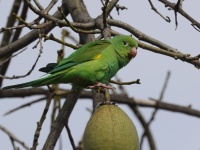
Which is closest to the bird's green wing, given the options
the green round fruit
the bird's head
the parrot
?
the parrot

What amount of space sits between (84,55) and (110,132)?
844 mm

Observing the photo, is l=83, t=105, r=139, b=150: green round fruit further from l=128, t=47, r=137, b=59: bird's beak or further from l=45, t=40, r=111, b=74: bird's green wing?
l=128, t=47, r=137, b=59: bird's beak

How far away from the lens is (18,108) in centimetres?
502

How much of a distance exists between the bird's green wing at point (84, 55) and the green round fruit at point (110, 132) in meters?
0.63

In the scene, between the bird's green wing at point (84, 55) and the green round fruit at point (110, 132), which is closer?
the green round fruit at point (110, 132)

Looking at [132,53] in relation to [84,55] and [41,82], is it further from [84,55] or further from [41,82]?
[41,82]

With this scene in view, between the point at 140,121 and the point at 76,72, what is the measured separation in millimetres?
1697

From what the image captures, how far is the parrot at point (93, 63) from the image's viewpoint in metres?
3.86

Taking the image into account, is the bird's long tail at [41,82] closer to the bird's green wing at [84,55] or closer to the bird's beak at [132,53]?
the bird's green wing at [84,55]

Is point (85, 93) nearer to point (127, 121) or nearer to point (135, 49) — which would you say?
point (135, 49)

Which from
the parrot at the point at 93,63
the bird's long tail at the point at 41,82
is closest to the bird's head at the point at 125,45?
the parrot at the point at 93,63

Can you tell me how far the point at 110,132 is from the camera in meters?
3.21

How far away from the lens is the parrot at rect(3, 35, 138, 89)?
3.86 metres

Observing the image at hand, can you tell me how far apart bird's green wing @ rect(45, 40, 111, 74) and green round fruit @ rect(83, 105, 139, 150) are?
24.9 inches
